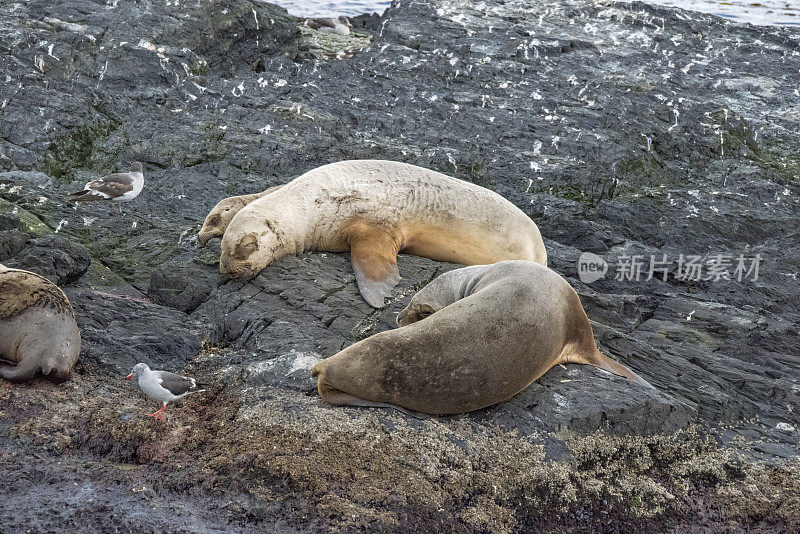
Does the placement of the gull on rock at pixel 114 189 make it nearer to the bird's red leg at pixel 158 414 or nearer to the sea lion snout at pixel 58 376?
the sea lion snout at pixel 58 376

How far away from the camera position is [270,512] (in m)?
3.79

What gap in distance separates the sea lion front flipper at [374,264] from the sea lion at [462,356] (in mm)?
1221

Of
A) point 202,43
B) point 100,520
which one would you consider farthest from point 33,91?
point 100,520

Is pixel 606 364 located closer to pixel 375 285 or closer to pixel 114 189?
pixel 375 285

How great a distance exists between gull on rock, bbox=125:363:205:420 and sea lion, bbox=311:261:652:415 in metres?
0.80

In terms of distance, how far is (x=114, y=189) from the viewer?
7.49 meters

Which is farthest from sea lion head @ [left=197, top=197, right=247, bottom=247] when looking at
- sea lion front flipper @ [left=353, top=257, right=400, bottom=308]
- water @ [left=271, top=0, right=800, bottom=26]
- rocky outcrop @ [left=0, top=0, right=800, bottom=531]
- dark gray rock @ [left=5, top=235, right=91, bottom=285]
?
water @ [left=271, top=0, right=800, bottom=26]

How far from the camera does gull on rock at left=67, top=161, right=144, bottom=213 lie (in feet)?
24.3

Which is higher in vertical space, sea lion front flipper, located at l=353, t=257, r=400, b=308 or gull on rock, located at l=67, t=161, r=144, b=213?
gull on rock, located at l=67, t=161, r=144, b=213

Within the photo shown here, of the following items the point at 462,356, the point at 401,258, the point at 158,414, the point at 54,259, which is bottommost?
the point at 401,258

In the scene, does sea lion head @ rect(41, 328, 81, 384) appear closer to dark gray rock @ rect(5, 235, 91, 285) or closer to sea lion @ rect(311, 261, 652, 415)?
dark gray rock @ rect(5, 235, 91, 285)

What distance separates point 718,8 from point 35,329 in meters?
17.5

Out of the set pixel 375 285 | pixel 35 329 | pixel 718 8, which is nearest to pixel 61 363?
pixel 35 329

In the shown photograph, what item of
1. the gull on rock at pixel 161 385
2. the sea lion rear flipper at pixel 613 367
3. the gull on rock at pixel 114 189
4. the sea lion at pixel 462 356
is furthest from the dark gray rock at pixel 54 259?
the sea lion rear flipper at pixel 613 367
